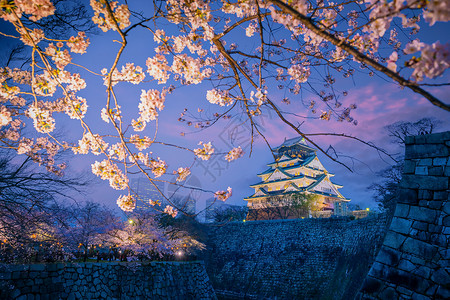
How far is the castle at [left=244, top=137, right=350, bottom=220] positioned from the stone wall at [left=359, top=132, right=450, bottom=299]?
785 inches

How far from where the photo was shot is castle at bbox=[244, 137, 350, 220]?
25219 millimetres

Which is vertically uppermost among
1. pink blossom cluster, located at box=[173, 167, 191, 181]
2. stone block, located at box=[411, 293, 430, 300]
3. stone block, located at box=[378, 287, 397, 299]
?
pink blossom cluster, located at box=[173, 167, 191, 181]

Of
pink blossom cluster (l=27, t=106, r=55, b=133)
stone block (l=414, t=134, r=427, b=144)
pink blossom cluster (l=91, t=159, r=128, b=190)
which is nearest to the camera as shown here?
pink blossom cluster (l=27, t=106, r=55, b=133)

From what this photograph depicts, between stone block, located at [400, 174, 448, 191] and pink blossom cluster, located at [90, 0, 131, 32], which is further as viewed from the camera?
stone block, located at [400, 174, 448, 191]

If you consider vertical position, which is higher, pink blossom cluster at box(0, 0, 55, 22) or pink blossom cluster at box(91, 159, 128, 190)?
pink blossom cluster at box(0, 0, 55, 22)

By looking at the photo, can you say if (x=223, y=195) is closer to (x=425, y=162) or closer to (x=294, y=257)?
(x=425, y=162)

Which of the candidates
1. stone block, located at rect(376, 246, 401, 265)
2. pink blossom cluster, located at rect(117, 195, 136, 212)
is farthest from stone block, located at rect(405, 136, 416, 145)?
pink blossom cluster, located at rect(117, 195, 136, 212)

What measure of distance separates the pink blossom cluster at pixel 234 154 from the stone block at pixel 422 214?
283cm

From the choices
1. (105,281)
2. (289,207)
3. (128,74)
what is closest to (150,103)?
(128,74)

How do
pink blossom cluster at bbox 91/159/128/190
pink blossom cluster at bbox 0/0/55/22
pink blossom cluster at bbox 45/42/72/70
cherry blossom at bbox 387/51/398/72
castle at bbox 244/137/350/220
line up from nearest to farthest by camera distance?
cherry blossom at bbox 387/51/398/72
pink blossom cluster at bbox 0/0/55/22
pink blossom cluster at bbox 45/42/72/70
pink blossom cluster at bbox 91/159/128/190
castle at bbox 244/137/350/220

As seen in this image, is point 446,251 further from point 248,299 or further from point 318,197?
point 318,197

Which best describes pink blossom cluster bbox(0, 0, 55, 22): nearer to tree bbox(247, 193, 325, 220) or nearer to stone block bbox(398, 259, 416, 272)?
stone block bbox(398, 259, 416, 272)

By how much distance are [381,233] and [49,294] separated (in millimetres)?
12377

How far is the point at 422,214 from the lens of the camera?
4176mm
